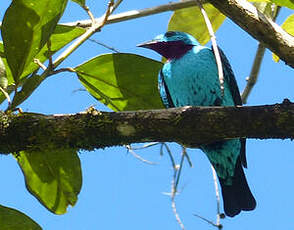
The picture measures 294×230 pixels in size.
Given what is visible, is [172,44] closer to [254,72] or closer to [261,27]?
[254,72]

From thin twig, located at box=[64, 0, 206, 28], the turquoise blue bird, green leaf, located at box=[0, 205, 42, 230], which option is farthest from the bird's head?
green leaf, located at box=[0, 205, 42, 230]

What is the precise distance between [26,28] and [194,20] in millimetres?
1662

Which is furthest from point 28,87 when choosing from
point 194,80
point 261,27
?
point 194,80

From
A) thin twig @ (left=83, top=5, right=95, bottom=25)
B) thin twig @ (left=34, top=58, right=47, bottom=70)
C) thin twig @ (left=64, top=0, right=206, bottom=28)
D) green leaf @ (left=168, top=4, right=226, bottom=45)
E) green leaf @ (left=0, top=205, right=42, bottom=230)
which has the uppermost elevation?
green leaf @ (left=168, top=4, right=226, bottom=45)

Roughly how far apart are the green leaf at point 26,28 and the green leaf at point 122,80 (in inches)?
15.2

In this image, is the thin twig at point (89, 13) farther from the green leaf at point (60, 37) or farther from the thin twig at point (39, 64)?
the thin twig at point (39, 64)

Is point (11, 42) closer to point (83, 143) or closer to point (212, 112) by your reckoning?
point (83, 143)

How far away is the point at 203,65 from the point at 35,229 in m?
1.86

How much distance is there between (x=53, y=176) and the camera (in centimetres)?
326

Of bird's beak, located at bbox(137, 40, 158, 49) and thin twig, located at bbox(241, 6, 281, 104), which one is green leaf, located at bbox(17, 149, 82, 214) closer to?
thin twig, located at bbox(241, 6, 281, 104)

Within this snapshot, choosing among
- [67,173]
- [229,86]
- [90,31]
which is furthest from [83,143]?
[229,86]

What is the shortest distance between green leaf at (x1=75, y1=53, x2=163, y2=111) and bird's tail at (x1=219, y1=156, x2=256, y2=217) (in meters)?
1.03

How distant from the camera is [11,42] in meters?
2.91

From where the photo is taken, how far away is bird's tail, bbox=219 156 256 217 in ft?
13.3
